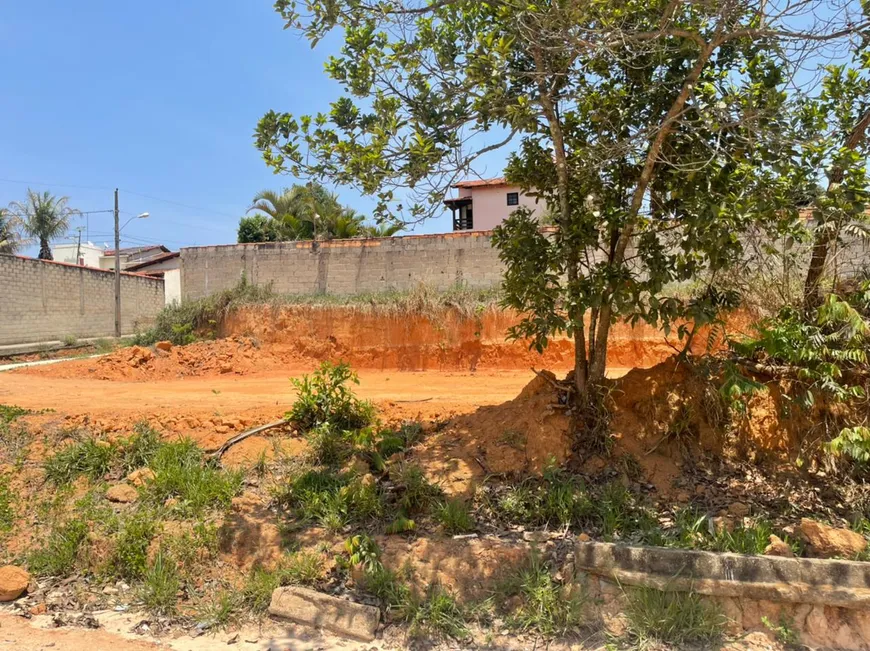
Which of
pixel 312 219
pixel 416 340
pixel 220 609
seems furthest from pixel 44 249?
pixel 220 609

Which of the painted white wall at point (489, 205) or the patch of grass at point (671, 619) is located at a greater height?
the painted white wall at point (489, 205)

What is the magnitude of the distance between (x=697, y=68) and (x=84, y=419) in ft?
22.9

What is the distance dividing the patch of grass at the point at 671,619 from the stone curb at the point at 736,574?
0.21 ft

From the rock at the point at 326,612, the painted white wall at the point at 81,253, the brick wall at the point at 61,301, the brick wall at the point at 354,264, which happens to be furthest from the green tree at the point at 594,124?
the painted white wall at the point at 81,253

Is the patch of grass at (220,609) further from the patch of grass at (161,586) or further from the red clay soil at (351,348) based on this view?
the red clay soil at (351,348)

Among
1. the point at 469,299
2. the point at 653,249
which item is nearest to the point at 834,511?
the point at 653,249

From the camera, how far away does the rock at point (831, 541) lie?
371 centimetres

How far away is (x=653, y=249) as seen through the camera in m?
4.74

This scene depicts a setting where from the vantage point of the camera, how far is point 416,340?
1288 centimetres

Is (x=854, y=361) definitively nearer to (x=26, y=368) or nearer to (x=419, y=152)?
(x=419, y=152)

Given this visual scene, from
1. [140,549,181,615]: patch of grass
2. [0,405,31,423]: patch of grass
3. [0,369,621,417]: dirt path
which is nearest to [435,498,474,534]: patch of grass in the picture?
[0,369,621,417]: dirt path

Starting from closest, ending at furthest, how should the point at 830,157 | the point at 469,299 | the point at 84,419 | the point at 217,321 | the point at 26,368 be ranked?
1. the point at 830,157
2. the point at 84,419
3. the point at 469,299
4. the point at 26,368
5. the point at 217,321

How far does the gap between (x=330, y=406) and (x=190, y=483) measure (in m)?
1.45

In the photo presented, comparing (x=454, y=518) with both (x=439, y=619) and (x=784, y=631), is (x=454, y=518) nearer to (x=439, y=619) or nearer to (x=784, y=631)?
(x=439, y=619)
